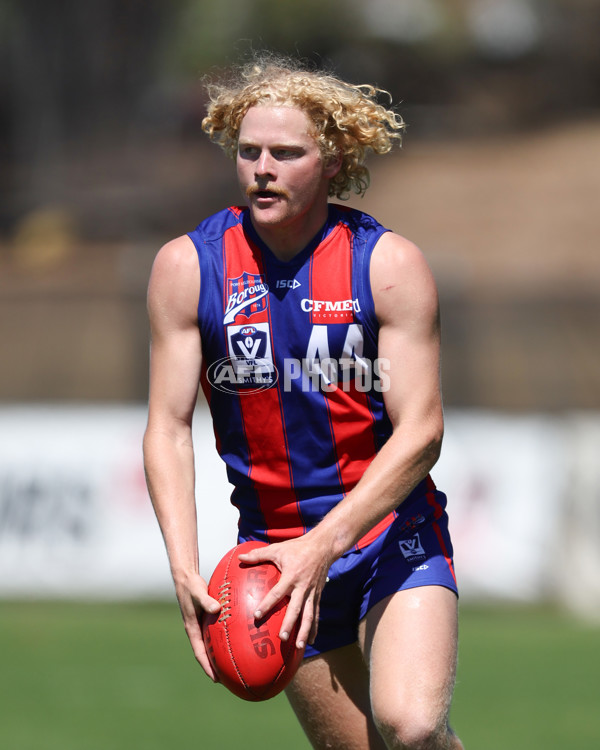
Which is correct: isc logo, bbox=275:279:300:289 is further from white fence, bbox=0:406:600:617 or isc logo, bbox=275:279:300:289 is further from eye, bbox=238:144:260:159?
white fence, bbox=0:406:600:617

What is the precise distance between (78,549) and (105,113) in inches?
1032

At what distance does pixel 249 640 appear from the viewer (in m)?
3.65

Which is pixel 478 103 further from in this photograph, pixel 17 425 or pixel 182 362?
pixel 182 362

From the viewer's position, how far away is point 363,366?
3.96 m

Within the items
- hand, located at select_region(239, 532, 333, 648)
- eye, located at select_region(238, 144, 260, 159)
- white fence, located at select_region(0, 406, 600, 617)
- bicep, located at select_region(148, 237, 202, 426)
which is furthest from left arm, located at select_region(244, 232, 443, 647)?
white fence, located at select_region(0, 406, 600, 617)

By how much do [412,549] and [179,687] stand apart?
511cm

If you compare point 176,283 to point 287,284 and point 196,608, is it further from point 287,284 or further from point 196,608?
point 196,608

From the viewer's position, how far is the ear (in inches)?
157

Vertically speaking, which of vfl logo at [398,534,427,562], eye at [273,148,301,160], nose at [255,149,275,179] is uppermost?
eye at [273,148,301,160]

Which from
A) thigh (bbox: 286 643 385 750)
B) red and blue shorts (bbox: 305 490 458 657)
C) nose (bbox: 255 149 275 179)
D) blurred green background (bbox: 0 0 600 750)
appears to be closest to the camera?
nose (bbox: 255 149 275 179)

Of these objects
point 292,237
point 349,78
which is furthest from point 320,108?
point 349,78

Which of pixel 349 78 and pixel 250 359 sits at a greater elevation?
pixel 349 78

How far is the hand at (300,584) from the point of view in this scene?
3.57 meters

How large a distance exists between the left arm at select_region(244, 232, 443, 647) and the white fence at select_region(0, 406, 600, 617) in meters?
6.89
